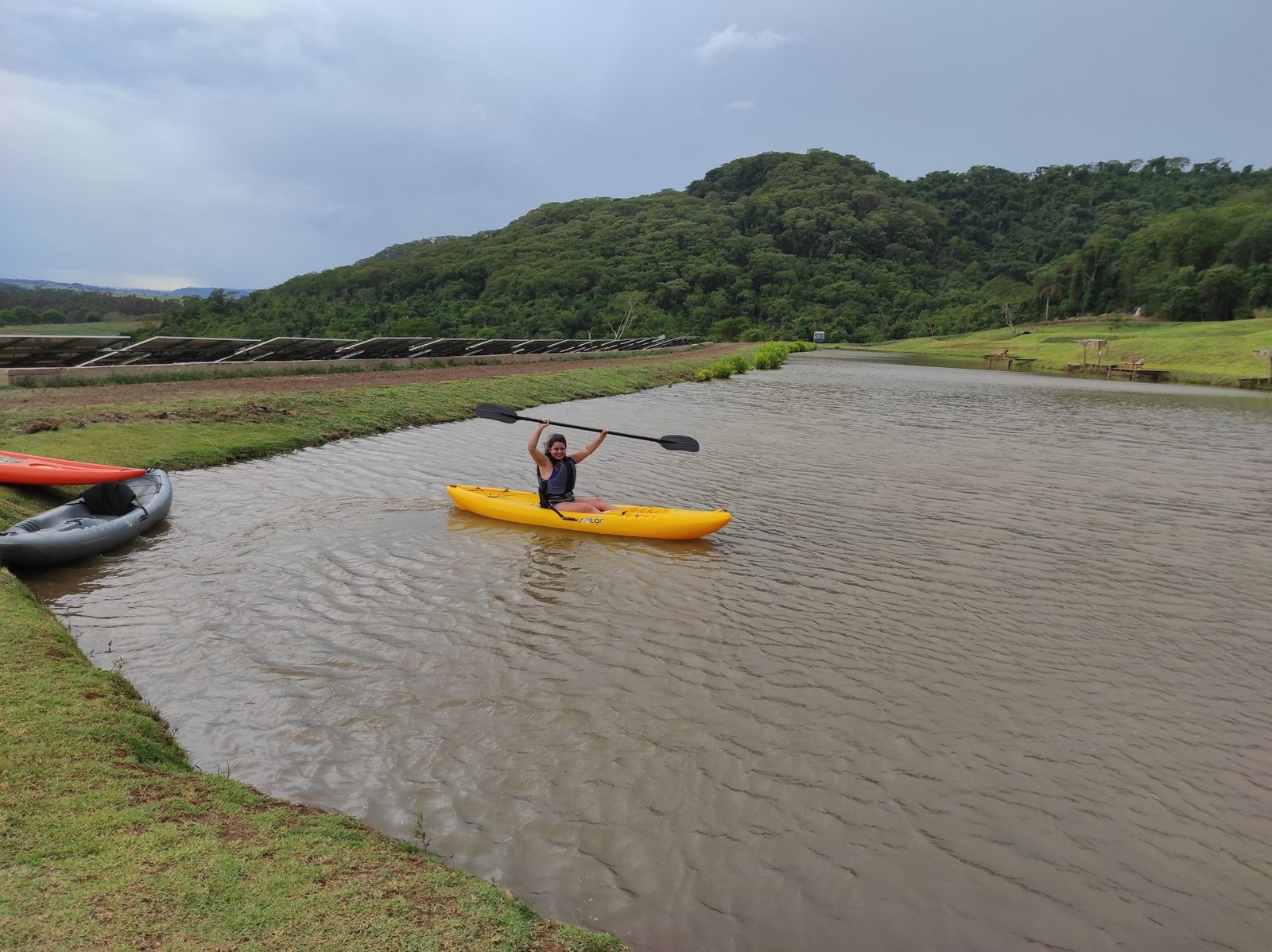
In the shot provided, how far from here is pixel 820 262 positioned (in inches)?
4892

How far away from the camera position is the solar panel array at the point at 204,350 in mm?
17594

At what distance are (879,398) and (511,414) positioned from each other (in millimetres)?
19372

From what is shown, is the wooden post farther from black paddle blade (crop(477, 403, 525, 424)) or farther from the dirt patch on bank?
black paddle blade (crop(477, 403, 525, 424))

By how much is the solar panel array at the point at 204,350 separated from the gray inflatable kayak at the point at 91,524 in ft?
36.1

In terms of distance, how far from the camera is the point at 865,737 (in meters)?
4.95

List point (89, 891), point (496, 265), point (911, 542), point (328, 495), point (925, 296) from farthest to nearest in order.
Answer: point (925, 296) < point (496, 265) < point (328, 495) < point (911, 542) < point (89, 891)

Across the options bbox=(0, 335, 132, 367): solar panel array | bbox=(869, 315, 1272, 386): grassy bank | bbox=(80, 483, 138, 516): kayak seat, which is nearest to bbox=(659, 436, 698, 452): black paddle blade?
bbox=(80, 483, 138, 516): kayak seat

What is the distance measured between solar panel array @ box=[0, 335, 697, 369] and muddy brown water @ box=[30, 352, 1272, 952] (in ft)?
33.0

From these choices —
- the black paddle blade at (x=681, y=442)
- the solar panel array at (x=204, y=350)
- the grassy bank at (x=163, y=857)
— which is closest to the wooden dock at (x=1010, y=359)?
the solar panel array at (x=204, y=350)

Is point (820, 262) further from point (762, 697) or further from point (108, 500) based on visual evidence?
point (762, 697)

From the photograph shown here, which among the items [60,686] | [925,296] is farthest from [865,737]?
[925,296]

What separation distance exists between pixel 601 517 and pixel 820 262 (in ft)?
404

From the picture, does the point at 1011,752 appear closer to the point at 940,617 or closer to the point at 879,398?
the point at 940,617

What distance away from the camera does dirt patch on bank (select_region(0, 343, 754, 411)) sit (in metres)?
14.3
